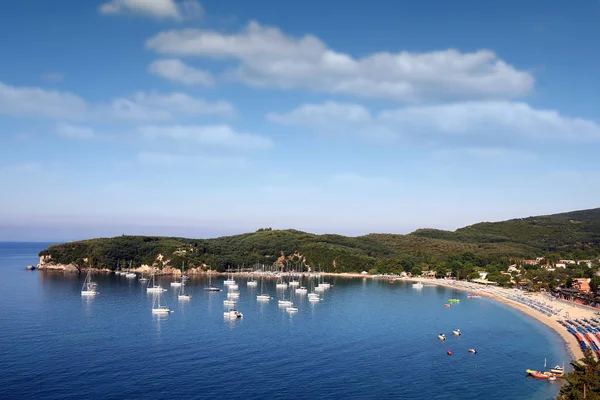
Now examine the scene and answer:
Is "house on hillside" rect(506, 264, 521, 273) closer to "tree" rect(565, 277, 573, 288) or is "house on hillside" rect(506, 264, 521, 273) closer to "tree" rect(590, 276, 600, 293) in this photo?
"tree" rect(565, 277, 573, 288)

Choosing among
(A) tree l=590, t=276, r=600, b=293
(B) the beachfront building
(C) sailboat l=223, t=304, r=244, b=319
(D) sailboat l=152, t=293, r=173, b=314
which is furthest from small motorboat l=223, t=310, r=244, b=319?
(B) the beachfront building

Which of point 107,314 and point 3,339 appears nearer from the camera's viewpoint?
point 3,339

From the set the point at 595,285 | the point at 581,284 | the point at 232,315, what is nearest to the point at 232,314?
the point at 232,315

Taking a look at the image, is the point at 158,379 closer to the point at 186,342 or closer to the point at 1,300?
the point at 186,342

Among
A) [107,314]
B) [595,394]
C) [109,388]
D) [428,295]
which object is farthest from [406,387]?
[428,295]

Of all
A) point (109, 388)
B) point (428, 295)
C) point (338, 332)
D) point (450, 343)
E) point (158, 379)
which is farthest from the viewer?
point (428, 295)

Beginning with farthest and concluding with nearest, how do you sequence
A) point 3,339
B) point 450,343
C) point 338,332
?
point 338,332 < point 450,343 < point 3,339

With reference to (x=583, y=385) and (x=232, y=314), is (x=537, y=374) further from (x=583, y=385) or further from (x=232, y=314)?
(x=232, y=314)

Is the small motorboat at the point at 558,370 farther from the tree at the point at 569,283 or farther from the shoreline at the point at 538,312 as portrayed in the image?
the tree at the point at 569,283

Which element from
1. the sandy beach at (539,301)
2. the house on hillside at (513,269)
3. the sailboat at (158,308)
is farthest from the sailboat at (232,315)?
the house on hillside at (513,269)
